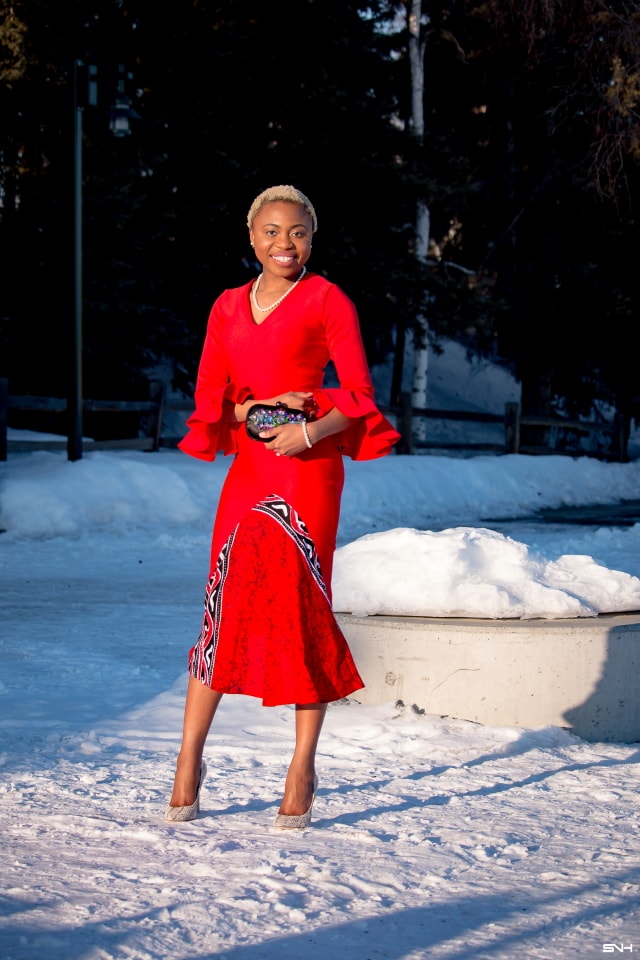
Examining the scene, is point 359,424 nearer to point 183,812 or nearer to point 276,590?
point 276,590

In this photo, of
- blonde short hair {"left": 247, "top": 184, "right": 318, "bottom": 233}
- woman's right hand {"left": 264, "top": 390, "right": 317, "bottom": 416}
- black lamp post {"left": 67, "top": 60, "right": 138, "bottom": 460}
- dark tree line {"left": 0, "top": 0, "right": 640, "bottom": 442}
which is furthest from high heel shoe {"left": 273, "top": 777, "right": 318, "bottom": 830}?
dark tree line {"left": 0, "top": 0, "right": 640, "bottom": 442}

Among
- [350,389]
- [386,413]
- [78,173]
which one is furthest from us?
[386,413]

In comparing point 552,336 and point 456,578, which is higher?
point 552,336

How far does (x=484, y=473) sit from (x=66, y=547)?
31.9 ft

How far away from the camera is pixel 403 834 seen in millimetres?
3713

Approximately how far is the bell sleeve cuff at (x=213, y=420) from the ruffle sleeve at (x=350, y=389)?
264 millimetres

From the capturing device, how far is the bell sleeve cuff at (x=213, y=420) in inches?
154

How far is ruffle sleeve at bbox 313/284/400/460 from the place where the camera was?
382cm

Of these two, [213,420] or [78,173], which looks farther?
[78,173]

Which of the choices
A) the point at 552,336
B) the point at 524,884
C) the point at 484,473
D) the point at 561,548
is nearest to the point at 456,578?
the point at 524,884

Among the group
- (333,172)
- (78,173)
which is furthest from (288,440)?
(333,172)

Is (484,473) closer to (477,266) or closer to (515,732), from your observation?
(477,266)

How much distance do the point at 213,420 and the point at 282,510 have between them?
342 millimetres

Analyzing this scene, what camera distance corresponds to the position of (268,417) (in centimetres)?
378
